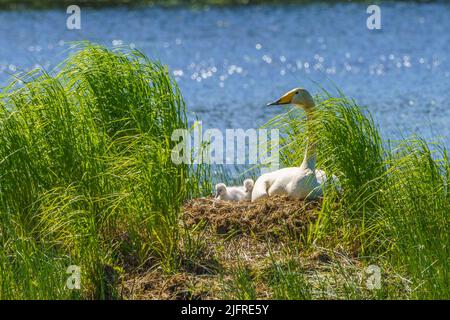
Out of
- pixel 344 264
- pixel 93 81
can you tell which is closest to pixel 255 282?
pixel 344 264

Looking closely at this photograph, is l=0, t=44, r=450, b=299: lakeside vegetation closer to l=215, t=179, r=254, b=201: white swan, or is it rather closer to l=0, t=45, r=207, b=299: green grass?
l=0, t=45, r=207, b=299: green grass

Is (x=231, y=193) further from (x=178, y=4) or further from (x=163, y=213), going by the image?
(x=178, y=4)

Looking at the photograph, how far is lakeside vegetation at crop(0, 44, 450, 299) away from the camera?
26.9 feet

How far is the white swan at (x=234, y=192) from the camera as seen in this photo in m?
10.3

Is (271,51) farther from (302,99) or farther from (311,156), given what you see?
(311,156)

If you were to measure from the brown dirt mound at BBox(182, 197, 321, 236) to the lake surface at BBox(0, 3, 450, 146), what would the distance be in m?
5.88

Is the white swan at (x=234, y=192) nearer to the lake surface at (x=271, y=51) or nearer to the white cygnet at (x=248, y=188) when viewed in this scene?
the white cygnet at (x=248, y=188)

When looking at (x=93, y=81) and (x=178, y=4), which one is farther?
(x=178, y=4)

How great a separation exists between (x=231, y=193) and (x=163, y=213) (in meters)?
1.61

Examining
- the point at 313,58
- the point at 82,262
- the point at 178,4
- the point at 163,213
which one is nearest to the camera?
the point at 82,262

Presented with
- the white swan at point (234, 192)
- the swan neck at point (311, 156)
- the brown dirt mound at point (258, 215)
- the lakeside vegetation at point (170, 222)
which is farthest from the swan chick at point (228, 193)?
the swan neck at point (311, 156)

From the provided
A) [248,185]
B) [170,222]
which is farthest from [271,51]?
[170,222]
